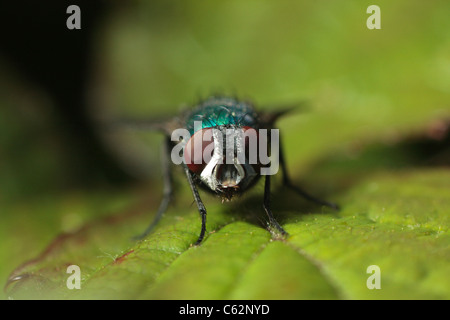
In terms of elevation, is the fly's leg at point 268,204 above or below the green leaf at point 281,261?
above

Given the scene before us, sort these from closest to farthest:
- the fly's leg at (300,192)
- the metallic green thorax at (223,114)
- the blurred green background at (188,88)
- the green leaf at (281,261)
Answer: the green leaf at (281,261), the metallic green thorax at (223,114), the fly's leg at (300,192), the blurred green background at (188,88)

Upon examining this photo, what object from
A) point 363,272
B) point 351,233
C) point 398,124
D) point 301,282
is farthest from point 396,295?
point 398,124

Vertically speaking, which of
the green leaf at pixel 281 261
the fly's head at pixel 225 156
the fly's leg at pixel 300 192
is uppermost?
the fly's head at pixel 225 156

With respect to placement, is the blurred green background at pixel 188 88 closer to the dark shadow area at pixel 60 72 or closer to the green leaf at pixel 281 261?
the dark shadow area at pixel 60 72

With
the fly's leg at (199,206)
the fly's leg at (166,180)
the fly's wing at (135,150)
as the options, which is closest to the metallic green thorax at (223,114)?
the fly's leg at (199,206)

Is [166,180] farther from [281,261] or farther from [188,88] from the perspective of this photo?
[188,88]

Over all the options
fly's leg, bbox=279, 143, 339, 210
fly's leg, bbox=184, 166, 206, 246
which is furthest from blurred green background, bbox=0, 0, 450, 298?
fly's leg, bbox=184, 166, 206, 246

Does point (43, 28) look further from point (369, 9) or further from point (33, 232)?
point (369, 9)
